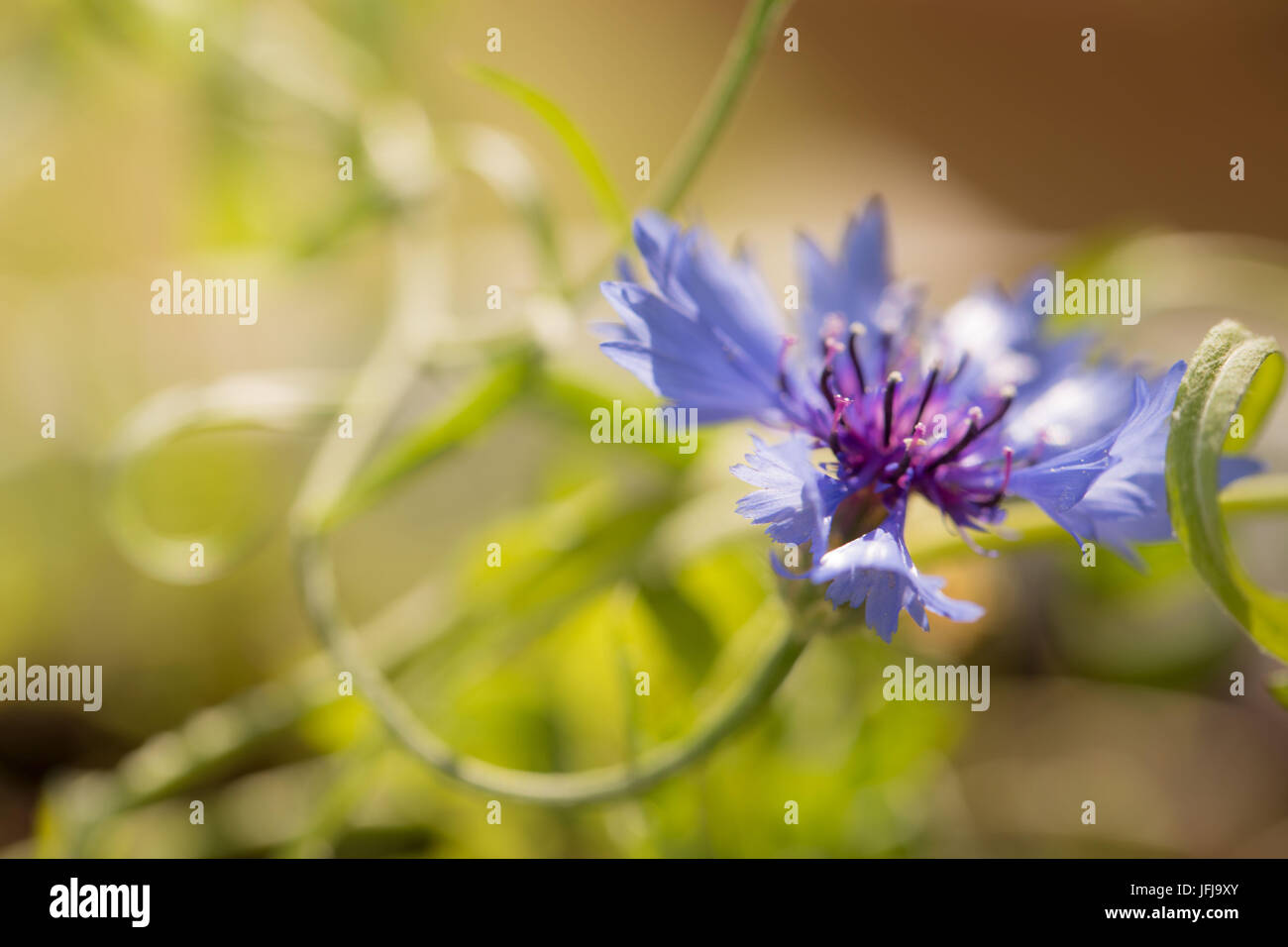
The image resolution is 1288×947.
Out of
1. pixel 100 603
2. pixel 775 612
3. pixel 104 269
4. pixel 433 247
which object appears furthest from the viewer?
pixel 104 269

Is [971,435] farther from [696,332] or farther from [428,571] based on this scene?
[428,571]

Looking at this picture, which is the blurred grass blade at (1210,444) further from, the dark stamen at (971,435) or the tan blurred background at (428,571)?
the tan blurred background at (428,571)

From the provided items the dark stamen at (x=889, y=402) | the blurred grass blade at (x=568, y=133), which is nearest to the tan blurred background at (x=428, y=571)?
the blurred grass blade at (x=568, y=133)

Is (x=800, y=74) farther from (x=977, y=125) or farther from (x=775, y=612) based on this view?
(x=775, y=612)

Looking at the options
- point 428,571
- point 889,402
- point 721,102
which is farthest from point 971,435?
point 428,571

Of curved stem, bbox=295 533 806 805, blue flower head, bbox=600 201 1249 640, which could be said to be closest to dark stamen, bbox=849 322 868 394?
blue flower head, bbox=600 201 1249 640

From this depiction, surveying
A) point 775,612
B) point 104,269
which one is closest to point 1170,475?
point 775,612
